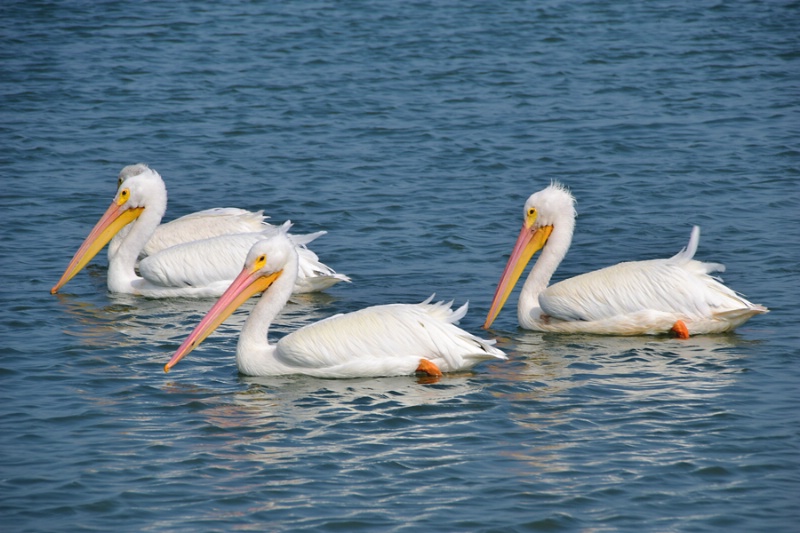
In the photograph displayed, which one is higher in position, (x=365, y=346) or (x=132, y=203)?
(x=132, y=203)

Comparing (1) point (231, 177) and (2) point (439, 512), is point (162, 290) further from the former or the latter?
(2) point (439, 512)

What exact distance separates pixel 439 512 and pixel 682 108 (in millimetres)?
8476

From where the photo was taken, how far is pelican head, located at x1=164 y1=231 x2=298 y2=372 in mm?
6758

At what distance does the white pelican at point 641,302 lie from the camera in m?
7.20

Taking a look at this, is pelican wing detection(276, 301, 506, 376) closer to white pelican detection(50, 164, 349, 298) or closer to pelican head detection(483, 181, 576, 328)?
pelican head detection(483, 181, 576, 328)

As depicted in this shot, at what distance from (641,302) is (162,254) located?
3.24 metres

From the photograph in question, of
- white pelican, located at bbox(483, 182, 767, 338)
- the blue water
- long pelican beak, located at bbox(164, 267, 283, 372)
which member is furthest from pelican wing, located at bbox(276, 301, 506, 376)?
white pelican, located at bbox(483, 182, 767, 338)

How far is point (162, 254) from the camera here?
8.40m

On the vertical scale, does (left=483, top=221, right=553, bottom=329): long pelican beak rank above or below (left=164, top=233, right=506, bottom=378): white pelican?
above

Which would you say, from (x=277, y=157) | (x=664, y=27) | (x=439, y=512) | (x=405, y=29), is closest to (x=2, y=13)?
(x=405, y=29)

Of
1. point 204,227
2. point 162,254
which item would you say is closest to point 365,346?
point 162,254

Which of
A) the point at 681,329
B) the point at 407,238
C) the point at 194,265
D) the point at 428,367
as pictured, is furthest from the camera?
the point at 407,238

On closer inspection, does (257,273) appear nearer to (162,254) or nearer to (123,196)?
(162,254)

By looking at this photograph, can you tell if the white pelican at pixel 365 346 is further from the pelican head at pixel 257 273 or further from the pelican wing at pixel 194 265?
the pelican wing at pixel 194 265
